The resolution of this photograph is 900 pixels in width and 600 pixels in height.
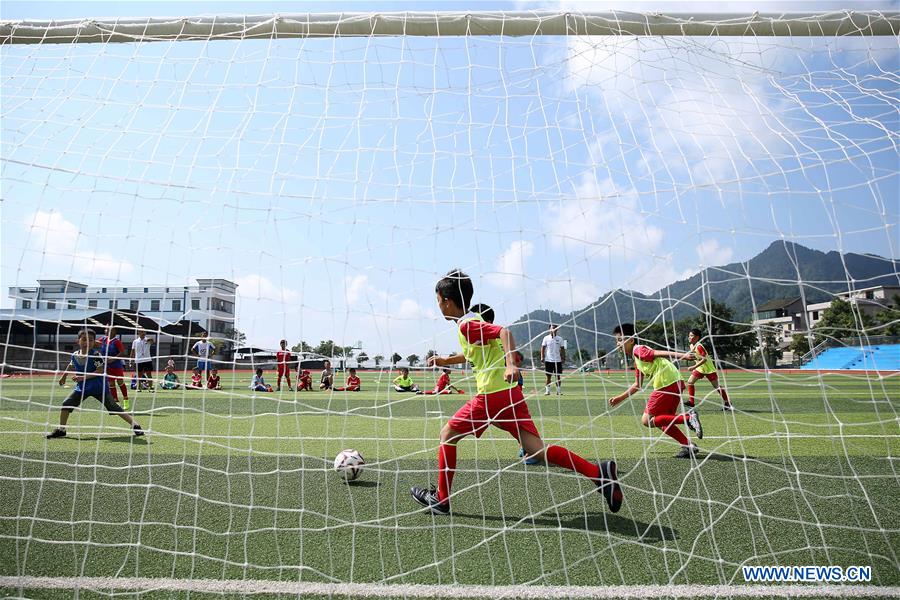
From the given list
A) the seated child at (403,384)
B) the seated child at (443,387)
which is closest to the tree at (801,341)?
the seated child at (443,387)

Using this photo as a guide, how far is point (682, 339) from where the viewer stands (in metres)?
4.15

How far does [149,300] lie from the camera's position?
381cm

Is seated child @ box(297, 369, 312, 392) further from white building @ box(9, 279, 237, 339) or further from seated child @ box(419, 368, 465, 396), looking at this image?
white building @ box(9, 279, 237, 339)

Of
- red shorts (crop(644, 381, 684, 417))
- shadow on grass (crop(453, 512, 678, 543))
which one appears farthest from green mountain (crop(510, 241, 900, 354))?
red shorts (crop(644, 381, 684, 417))

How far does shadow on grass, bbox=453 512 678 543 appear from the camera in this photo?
3.25 metres

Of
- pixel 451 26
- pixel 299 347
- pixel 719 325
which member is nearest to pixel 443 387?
pixel 299 347

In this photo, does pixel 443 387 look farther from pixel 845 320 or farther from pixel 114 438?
pixel 114 438

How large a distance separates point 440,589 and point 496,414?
1277 mm

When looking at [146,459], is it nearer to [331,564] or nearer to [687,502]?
[331,564]

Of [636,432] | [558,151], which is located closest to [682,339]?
[558,151]

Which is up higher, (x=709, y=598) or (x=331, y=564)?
(x=331, y=564)

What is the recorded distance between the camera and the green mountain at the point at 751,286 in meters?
3.34

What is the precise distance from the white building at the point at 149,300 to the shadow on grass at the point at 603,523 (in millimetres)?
2156

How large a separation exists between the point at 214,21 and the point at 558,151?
2809 mm
